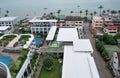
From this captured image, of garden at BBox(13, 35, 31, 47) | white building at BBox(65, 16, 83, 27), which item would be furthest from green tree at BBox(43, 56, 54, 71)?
white building at BBox(65, 16, 83, 27)

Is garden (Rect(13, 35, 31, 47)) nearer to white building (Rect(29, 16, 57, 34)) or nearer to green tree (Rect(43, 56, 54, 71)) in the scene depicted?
green tree (Rect(43, 56, 54, 71))

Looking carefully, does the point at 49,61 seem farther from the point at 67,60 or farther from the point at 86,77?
the point at 86,77

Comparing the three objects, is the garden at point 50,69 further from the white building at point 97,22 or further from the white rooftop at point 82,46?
the white building at point 97,22

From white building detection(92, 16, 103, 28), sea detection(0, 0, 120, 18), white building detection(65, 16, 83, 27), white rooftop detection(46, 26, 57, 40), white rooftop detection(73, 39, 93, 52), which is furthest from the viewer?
sea detection(0, 0, 120, 18)

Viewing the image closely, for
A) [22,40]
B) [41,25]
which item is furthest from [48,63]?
[41,25]

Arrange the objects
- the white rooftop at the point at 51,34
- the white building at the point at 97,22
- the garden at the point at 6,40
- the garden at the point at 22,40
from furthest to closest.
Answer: the white building at the point at 97,22
the white rooftop at the point at 51,34
the garden at the point at 6,40
the garden at the point at 22,40

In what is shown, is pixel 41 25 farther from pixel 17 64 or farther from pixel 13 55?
pixel 17 64

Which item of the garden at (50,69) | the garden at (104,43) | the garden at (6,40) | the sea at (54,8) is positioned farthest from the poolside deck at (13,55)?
the sea at (54,8)

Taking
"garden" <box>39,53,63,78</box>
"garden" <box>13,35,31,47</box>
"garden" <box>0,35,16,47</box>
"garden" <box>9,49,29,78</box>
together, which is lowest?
"garden" <box>39,53,63,78</box>

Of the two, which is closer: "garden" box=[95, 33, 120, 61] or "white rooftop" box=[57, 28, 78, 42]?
"garden" box=[95, 33, 120, 61]
